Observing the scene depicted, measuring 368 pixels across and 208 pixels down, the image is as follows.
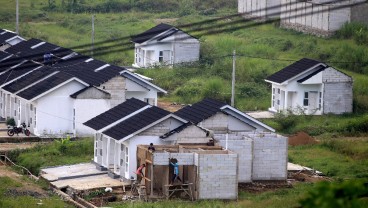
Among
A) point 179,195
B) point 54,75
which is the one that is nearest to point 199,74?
point 54,75

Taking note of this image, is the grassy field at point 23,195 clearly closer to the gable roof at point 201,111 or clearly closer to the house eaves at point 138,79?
the gable roof at point 201,111

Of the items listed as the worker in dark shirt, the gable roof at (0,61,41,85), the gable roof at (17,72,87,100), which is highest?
the gable roof at (0,61,41,85)

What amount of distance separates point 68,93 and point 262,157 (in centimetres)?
1014

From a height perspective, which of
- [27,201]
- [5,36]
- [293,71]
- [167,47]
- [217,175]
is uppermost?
[5,36]

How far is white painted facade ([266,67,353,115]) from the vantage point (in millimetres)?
43250

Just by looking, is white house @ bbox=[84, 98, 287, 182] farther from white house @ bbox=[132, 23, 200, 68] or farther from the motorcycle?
white house @ bbox=[132, 23, 200, 68]

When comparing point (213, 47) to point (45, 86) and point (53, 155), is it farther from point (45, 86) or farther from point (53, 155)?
point (53, 155)

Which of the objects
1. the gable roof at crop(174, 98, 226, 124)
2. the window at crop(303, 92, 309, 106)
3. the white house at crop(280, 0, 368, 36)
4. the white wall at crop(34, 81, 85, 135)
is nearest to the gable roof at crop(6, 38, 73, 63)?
the white wall at crop(34, 81, 85, 135)

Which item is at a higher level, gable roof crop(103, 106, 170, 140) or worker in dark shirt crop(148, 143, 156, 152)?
gable roof crop(103, 106, 170, 140)

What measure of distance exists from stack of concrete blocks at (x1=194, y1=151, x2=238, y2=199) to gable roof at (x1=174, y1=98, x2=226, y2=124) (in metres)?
3.62

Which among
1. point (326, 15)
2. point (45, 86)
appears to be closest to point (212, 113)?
point (45, 86)

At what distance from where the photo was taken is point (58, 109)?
39344 mm

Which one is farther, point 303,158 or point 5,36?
point 5,36

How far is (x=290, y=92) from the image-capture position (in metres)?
44.0
